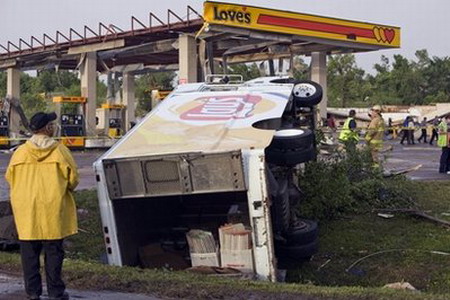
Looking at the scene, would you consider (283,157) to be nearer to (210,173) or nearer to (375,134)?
(210,173)

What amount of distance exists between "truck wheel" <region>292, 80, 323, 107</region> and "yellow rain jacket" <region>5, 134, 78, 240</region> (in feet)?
16.2

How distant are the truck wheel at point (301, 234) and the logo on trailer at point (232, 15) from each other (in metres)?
17.0

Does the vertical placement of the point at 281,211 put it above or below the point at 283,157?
below

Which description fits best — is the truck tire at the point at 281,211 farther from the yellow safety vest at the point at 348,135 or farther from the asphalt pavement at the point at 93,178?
the yellow safety vest at the point at 348,135

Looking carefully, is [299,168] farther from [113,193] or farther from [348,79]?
[348,79]

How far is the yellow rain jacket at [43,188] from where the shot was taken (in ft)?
18.9

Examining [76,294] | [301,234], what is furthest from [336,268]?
[76,294]

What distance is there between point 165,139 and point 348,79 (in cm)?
6364

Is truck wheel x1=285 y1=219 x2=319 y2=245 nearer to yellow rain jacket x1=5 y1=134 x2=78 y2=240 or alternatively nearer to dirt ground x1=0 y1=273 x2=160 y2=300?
dirt ground x1=0 y1=273 x2=160 y2=300

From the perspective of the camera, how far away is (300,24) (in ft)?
91.9

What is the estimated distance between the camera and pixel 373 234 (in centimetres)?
1081

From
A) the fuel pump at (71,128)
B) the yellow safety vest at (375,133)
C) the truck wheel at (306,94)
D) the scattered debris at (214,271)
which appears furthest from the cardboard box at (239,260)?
the fuel pump at (71,128)

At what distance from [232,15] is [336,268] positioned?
1738cm

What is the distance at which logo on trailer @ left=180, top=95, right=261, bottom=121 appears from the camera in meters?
8.35
